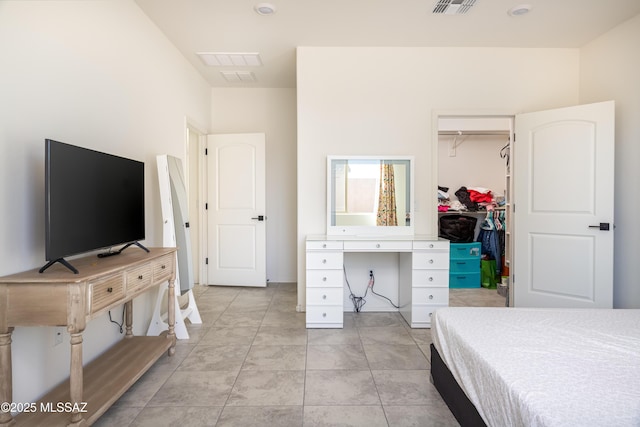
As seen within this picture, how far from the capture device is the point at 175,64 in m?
3.31

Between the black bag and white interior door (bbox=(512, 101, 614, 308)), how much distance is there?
1.09 meters

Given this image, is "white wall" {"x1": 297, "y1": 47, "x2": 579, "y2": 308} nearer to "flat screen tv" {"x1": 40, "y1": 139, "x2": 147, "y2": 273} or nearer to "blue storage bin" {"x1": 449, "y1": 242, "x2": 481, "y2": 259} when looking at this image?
"blue storage bin" {"x1": 449, "y1": 242, "x2": 481, "y2": 259}

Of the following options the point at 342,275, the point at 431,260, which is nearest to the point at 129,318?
the point at 342,275

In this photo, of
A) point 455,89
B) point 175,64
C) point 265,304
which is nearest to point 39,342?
point 265,304

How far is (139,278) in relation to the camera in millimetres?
1943

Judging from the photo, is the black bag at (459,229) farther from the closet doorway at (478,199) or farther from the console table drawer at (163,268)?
the console table drawer at (163,268)

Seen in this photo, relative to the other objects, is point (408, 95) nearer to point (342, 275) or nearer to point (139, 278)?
point (342, 275)

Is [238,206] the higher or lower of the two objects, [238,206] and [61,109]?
the lower

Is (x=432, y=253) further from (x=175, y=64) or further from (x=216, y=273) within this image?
(x=175, y=64)

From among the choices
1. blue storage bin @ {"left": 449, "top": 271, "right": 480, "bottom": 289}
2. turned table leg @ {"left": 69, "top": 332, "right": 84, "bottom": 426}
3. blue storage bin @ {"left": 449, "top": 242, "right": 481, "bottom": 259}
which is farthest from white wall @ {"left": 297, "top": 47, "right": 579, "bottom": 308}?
turned table leg @ {"left": 69, "top": 332, "right": 84, "bottom": 426}

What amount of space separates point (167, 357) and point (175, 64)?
2.76 metres

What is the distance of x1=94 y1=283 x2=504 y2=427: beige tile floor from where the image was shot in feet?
5.64

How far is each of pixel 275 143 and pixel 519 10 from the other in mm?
3049

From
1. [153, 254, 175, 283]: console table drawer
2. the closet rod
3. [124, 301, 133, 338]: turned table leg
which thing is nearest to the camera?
[153, 254, 175, 283]: console table drawer
